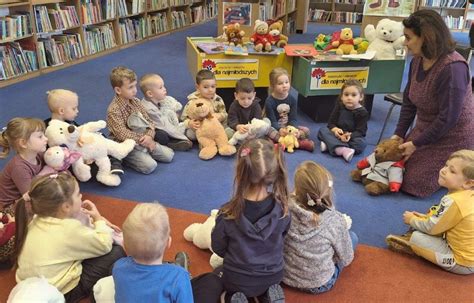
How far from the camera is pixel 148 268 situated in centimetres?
139

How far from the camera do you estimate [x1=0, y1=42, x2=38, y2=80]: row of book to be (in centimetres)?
460

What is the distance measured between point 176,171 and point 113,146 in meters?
0.46

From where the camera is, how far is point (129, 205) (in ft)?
8.47

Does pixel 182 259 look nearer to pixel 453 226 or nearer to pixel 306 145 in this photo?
pixel 453 226

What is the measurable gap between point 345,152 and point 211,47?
1452 mm

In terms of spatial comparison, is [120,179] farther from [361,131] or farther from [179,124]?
[361,131]

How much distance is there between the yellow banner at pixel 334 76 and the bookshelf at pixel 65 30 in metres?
3.19

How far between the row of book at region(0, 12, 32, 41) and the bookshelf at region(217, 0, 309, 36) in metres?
2.13

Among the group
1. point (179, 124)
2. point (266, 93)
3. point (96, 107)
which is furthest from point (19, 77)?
point (266, 93)

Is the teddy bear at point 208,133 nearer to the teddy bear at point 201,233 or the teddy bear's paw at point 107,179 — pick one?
the teddy bear's paw at point 107,179

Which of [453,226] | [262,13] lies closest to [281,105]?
[453,226]

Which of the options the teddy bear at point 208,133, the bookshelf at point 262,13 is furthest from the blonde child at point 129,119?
the bookshelf at point 262,13

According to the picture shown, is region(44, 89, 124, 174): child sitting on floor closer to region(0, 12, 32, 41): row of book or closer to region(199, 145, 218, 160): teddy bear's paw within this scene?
region(199, 145, 218, 160): teddy bear's paw

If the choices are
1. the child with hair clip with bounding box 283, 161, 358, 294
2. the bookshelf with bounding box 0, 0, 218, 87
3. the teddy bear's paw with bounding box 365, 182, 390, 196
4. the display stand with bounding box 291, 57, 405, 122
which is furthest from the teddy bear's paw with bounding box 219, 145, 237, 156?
the bookshelf with bounding box 0, 0, 218, 87
